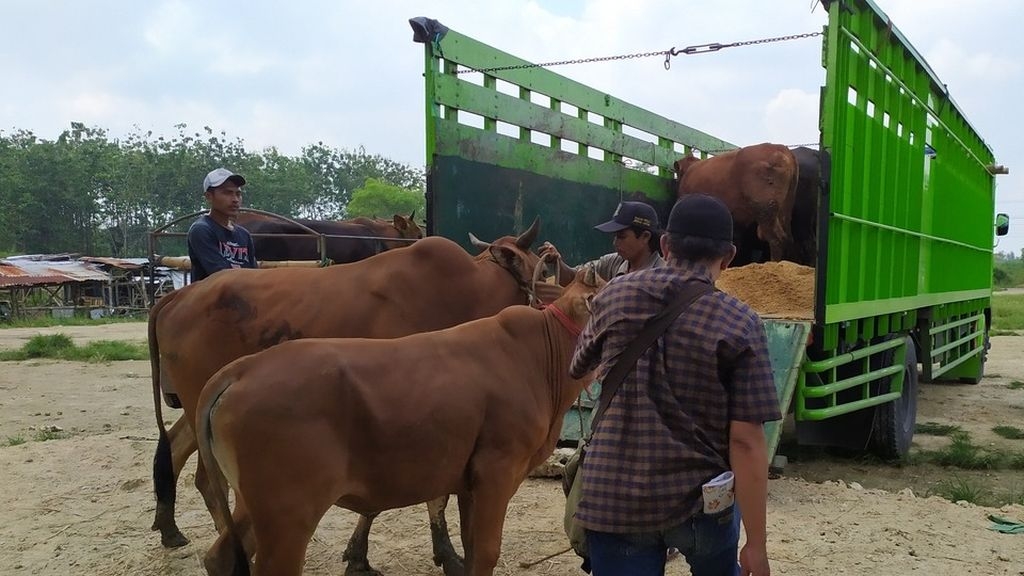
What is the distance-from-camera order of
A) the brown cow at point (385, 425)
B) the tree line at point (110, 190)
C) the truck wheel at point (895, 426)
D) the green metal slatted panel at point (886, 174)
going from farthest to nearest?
the tree line at point (110, 190) < the truck wheel at point (895, 426) < the green metal slatted panel at point (886, 174) < the brown cow at point (385, 425)

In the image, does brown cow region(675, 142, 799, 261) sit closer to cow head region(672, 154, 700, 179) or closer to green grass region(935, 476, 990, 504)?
cow head region(672, 154, 700, 179)

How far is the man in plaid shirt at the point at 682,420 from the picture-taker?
205 cm

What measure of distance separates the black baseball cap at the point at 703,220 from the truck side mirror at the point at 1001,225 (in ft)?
38.8

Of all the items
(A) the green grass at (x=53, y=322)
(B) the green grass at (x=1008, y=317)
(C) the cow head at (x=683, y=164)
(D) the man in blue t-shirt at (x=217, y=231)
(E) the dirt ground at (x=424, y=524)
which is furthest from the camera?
(A) the green grass at (x=53, y=322)

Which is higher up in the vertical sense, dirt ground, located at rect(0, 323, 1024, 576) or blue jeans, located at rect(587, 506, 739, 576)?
blue jeans, located at rect(587, 506, 739, 576)

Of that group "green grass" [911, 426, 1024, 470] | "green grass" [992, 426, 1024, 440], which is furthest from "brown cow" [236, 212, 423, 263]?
"green grass" [992, 426, 1024, 440]

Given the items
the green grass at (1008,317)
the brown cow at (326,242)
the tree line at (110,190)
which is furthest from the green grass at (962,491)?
the tree line at (110,190)

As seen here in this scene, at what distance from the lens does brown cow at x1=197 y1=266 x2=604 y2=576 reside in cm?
279

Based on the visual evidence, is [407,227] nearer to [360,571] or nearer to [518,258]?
[518,258]

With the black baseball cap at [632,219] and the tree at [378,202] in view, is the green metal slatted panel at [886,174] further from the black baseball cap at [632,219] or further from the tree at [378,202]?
the tree at [378,202]

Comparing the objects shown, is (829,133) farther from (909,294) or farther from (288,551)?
(288,551)

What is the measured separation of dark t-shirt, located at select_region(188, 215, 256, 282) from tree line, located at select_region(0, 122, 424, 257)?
3681cm

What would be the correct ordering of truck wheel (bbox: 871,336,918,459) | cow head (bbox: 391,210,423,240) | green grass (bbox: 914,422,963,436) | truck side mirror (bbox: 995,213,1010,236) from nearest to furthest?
truck wheel (bbox: 871,336,918,459) < green grass (bbox: 914,422,963,436) < cow head (bbox: 391,210,423,240) < truck side mirror (bbox: 995,213,1010,236)

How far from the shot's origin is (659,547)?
223 centimetres
